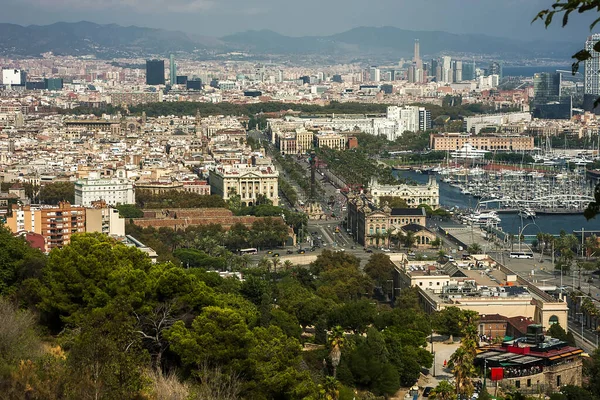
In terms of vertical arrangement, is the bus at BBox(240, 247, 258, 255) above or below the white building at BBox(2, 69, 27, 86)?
below

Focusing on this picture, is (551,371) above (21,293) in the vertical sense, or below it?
below

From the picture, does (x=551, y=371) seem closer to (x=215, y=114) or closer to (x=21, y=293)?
(x=21, y=293)

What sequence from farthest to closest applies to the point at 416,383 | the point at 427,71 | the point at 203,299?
1. the point at 427,71
2. the point at 416,383
3. the point at 203,299

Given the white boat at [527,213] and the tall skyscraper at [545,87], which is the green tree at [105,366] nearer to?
the white boat at [527,213]

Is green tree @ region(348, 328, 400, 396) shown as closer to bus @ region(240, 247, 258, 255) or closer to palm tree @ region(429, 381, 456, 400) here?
palm tree @ region(429, 381, 456, 400)

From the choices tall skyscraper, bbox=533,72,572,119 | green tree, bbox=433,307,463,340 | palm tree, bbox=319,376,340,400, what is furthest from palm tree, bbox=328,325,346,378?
tall skyscraper, bbox=533,72,572,119

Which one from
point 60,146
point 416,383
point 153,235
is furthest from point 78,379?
point 60,146

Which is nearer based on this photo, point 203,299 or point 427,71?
point 203,299

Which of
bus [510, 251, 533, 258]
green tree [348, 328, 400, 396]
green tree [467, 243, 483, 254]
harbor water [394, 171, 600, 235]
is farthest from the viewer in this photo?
harbor water [394, 171, 600, 235]
